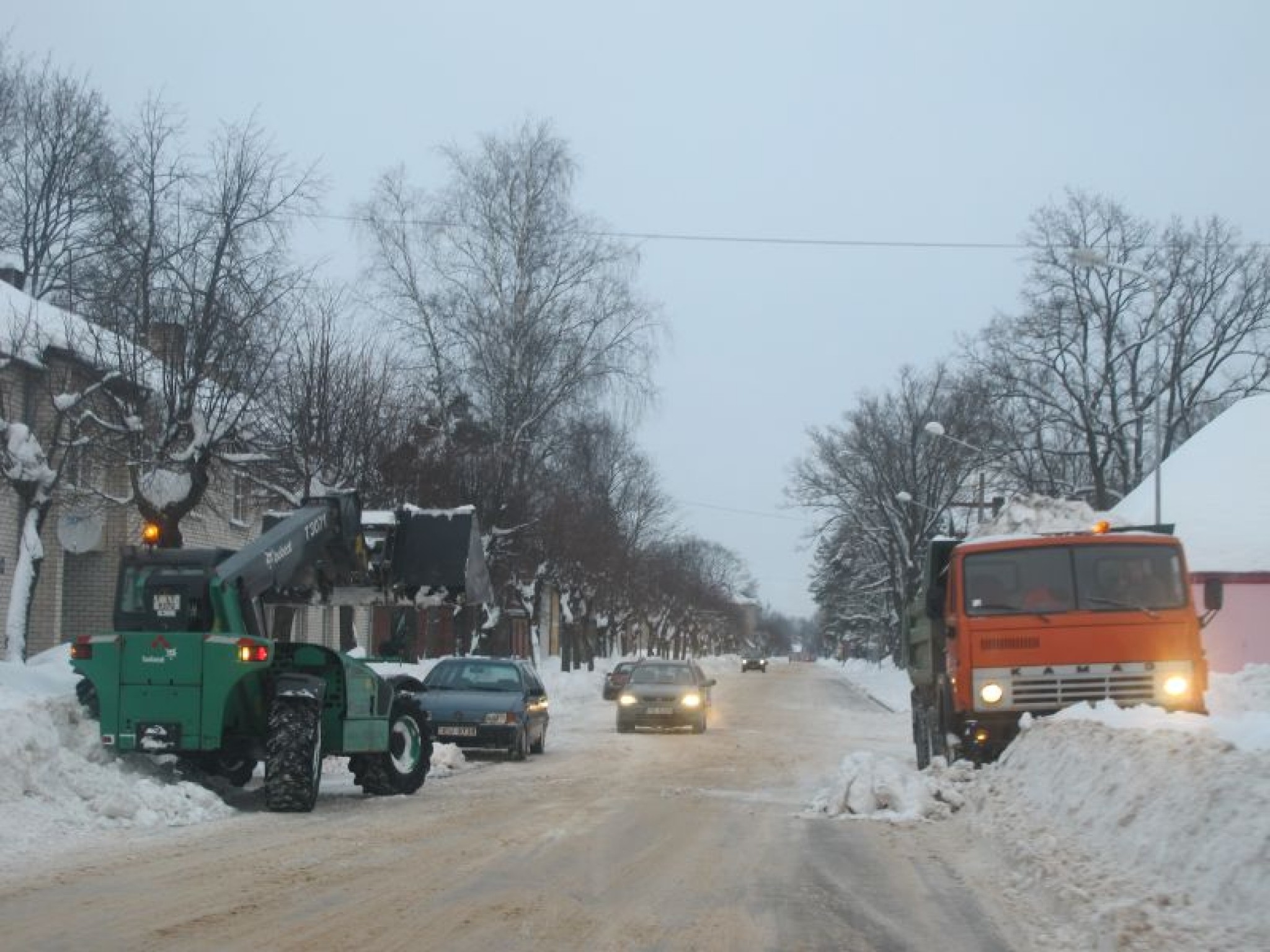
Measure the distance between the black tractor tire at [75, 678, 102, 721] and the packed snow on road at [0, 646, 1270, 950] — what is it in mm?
99

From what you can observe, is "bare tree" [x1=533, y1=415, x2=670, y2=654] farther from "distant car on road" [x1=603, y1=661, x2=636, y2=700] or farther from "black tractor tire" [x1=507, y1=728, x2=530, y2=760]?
"black tractor tire" [x1=507, y1=728, x2=530, y2=760]

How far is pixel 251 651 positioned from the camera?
12.7 metres

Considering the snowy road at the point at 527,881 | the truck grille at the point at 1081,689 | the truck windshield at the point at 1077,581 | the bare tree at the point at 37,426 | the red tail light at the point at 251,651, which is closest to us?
the snowy road at the point at 527,881

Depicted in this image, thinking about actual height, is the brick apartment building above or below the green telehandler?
above

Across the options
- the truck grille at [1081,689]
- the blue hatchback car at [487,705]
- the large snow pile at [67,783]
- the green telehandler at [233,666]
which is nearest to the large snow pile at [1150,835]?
the truck grille at [1081,689]

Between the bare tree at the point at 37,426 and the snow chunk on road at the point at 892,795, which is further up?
the bare tree at the point at 37,426

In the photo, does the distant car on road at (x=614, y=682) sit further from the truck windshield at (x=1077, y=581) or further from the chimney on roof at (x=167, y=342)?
the truck windshield at (x=1077, y=581)

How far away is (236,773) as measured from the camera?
1484 centimetres

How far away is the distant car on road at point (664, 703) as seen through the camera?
2828 cm

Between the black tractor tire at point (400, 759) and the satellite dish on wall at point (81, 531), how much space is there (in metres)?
7.80

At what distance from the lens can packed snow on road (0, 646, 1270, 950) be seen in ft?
22.3

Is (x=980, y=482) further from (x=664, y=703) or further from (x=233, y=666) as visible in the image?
(x=233, y=666)

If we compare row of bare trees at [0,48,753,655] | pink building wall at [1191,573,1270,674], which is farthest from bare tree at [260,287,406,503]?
pink building wall at [1191,573,1270,674]

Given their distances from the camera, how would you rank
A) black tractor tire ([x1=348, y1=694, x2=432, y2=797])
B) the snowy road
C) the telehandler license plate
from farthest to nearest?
black tractor tire ([x1=348, y1=694, x2=432, y2=797])
the telehandler license plate
the snowy road
